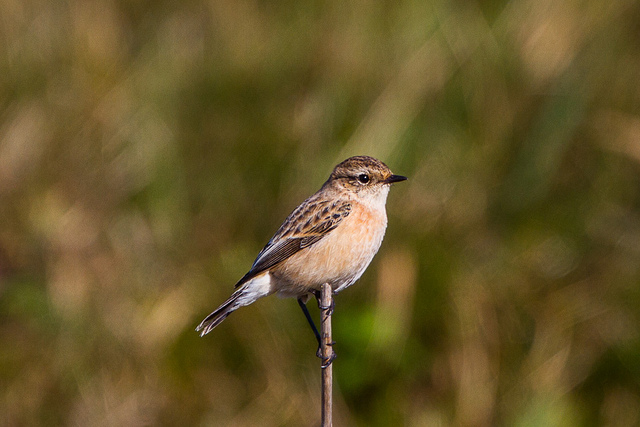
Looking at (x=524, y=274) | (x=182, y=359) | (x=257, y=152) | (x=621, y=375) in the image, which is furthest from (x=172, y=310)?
(x=621, y=375)

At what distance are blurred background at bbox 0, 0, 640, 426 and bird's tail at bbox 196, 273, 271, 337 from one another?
3.85 feet

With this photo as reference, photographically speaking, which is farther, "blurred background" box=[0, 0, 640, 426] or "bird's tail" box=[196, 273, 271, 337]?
"blurred background" box=[0, 0, 640, 426]

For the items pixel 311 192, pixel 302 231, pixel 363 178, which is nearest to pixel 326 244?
pixel 302 231

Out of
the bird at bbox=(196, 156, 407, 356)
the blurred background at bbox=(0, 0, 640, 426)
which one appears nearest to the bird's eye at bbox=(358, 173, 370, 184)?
the bird at bbox=(196, 156, 407, 356)

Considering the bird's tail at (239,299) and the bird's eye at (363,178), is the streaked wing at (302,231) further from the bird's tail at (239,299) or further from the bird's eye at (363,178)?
the bird's eye at (363,178)

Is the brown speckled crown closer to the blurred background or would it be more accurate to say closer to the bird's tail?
the bird's tail

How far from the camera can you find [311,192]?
529 cm

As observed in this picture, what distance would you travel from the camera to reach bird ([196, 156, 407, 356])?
3.71 metres

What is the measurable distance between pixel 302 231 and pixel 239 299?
1.71 ft

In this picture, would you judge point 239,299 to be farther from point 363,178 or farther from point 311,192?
point 311,192

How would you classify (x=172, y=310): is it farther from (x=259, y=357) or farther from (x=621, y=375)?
(x=621, y=375)

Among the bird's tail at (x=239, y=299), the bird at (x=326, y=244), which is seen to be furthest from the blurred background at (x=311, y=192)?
the bird's tail at (x=239, y=299)

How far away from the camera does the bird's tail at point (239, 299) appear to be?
3.62 metres

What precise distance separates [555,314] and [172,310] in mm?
2626
